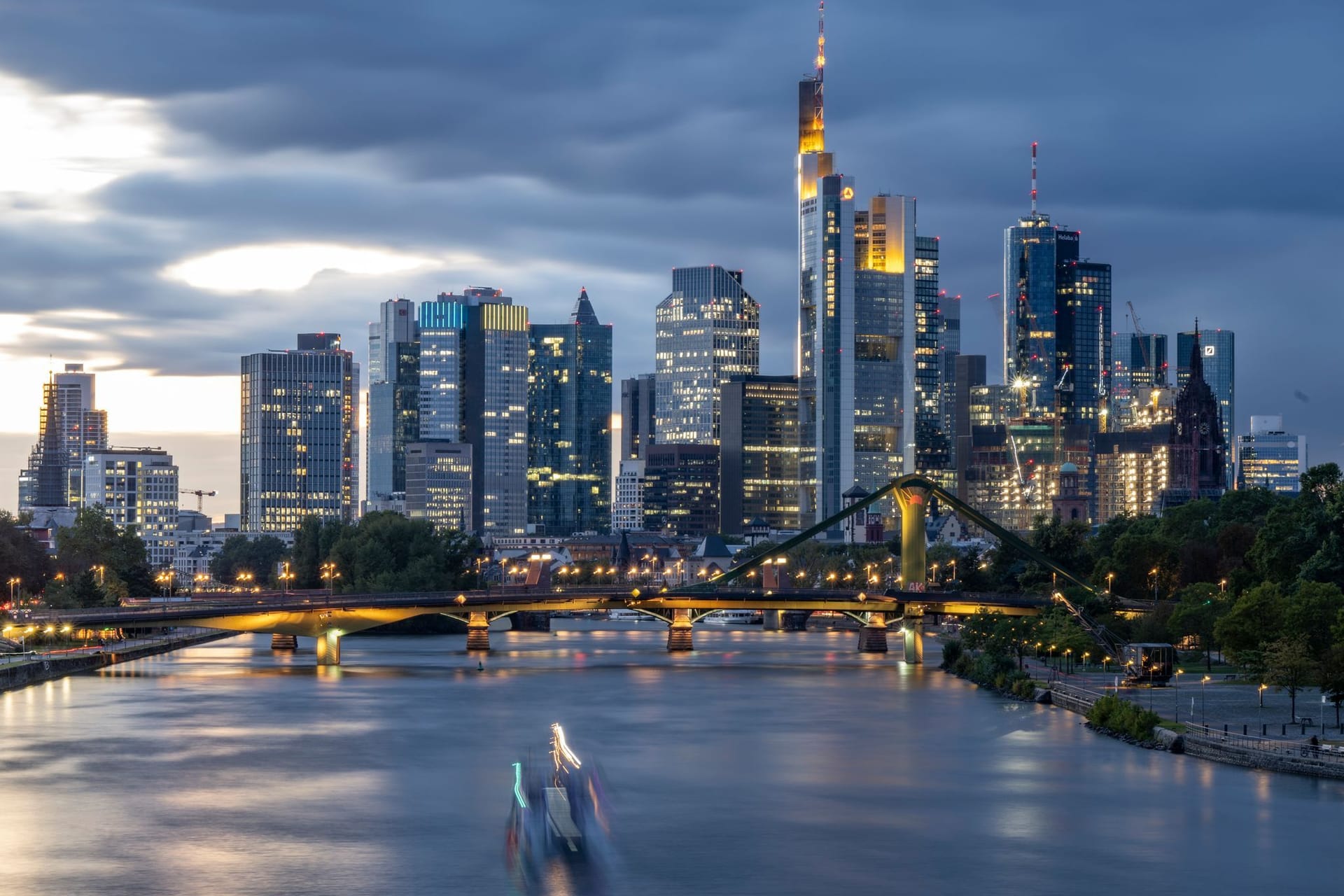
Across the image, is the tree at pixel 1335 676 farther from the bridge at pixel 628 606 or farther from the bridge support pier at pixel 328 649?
the bridge support pier at pixel 328 649

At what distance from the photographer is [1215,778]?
69875mm

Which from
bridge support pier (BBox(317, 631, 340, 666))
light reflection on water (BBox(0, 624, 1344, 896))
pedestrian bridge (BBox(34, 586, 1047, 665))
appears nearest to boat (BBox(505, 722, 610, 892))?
light reflection on water (BBox(0, 624, 1344, 896))

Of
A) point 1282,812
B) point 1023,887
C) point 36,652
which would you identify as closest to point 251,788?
point 1023,887

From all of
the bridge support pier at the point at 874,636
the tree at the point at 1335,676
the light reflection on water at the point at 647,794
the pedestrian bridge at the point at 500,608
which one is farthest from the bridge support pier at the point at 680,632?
the tree at the point at 1335,676

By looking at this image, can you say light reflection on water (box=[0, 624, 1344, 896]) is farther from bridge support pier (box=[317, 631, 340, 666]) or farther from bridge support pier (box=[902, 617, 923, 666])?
bridge support pier (box=[902, 617, 923, 666])

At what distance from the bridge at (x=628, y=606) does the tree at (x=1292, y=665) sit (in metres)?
36.0

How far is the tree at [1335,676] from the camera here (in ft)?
255

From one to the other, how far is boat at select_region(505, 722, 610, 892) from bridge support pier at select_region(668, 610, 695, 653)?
288 feet

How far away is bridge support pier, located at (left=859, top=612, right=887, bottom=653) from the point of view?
157500mm

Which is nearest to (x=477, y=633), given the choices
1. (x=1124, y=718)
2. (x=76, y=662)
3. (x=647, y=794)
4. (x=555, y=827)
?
(x=76, y=662)

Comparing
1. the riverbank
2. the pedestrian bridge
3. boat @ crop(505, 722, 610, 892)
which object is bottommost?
the riverbank

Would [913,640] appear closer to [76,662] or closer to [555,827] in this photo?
[76,662]

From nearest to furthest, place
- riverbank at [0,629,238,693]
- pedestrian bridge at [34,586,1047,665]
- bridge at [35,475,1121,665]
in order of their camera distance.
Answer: riverbank at [0,629,238,693], pedestrian bridge at [34,586,1047,665], bridge at [35,475,1121,665]

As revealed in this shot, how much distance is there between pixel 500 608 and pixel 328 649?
14.9m
